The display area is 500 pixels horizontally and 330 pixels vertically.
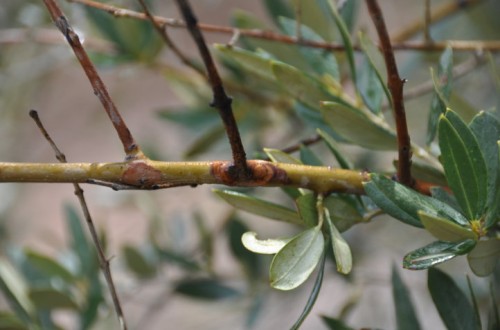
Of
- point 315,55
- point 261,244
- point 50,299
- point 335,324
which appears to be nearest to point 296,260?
point 261,244

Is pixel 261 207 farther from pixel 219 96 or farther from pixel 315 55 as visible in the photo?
pixel 315 55

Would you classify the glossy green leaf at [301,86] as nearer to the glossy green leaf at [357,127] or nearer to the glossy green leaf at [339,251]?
the glossy green leaf at [357,127]

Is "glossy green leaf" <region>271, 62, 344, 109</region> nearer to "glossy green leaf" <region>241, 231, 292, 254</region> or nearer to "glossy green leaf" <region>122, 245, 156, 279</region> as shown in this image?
"glossy green leaf" <region>241, 231, 292, 254</region>

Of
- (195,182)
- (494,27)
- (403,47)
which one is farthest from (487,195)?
(494,27)

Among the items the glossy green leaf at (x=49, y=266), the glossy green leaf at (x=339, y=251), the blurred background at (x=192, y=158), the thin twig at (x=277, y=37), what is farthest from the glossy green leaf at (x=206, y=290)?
the glossy green leaf at (x=339, y=251)

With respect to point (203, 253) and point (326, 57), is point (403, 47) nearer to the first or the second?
point (326, 57)
